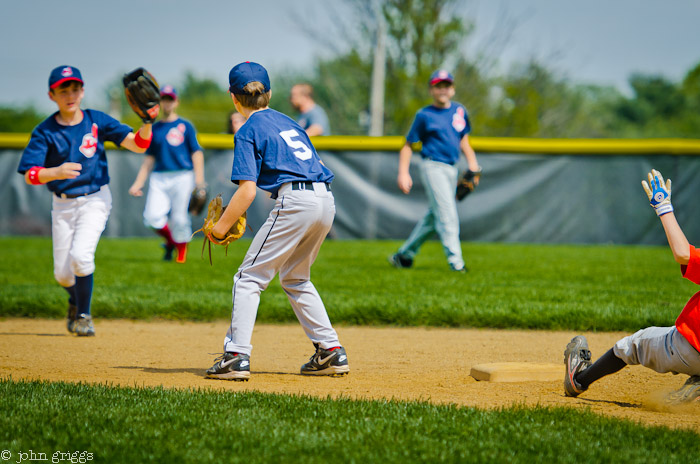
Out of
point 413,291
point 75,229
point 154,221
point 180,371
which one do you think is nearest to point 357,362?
point 180,371

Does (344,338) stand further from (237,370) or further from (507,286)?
(507,286)

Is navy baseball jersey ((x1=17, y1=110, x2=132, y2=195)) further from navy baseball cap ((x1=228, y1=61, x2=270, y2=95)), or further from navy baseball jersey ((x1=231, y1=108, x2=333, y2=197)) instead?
navy baseball jersey ((x1=231, y1=108, x2=333, y2=197))

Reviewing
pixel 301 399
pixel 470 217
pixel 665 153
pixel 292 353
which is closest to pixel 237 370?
pixel 301 399

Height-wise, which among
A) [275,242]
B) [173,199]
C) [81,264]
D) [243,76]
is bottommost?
[81,264]

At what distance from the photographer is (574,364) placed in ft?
12.7

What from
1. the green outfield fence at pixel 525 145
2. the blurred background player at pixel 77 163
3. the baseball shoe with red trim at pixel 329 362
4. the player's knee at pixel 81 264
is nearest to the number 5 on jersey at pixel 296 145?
the baseball shoe with red trim at pixel 329 362

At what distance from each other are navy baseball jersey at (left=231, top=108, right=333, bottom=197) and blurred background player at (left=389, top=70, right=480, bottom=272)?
406cm

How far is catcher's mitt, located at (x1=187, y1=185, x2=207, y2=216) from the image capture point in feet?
31.7

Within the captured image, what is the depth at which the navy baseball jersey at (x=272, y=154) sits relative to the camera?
3.94 meters

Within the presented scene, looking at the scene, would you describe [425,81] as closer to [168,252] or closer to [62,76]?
[168,252]

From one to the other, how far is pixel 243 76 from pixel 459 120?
4.76 metres

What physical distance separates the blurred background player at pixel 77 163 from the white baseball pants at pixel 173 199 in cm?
381

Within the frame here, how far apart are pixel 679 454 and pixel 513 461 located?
67cm

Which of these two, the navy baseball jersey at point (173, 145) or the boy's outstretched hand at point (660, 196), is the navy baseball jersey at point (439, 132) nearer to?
the navy baseball jersey at point (173, 145)
